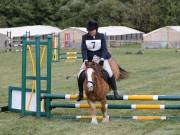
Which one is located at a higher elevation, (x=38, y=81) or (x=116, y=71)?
(x=116, y=71)

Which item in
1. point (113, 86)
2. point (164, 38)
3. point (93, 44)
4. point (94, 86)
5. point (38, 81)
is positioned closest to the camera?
point (94, 86)

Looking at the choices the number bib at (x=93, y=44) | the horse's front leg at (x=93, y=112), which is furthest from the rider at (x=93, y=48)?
the horse's front leg at (x=93, y=112)

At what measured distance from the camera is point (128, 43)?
216 ft

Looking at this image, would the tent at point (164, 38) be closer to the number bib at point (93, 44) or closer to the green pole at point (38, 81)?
the green pole at point (38, 81)

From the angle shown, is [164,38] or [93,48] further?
[164,38]

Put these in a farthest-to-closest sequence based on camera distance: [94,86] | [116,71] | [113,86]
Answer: [116,71], [113,86], [94,86]

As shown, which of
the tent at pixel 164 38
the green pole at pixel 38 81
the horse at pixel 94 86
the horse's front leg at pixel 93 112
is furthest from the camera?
the tent at pixel 164 38

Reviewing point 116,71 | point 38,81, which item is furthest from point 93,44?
point 38,81

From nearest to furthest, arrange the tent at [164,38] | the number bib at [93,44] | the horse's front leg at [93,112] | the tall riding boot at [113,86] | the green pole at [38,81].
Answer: the horse's front leg at [93,112] < the number bib at [93,44] < the tall riding boot at [113,86] < the green pole at [38,81] < the tent at [164,38]

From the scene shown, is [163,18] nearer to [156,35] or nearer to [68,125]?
[156,35]

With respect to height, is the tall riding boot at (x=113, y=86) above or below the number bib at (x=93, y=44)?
below

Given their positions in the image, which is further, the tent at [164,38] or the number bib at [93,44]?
the tent at [164,38]

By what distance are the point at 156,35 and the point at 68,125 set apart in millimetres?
53355

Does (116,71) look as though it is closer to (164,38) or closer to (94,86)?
(94,86)
